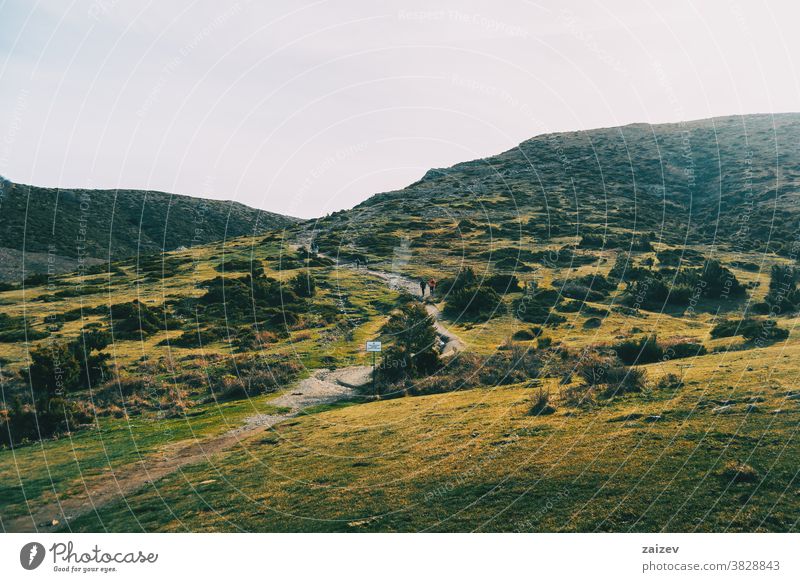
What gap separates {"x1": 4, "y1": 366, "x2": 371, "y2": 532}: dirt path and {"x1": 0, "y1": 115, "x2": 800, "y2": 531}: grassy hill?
178 millimetres

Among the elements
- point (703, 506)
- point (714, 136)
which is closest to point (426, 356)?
point (703, 506)

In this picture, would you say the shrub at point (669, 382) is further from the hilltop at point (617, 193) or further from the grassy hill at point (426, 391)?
the hilltop at point (617, 193)

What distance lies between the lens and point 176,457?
69.7 ft

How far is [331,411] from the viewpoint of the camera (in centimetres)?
2683

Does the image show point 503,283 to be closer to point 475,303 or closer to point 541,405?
point 475,303

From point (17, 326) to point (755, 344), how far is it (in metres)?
52.7

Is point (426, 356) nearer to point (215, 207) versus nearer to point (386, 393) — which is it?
point (386, 393)

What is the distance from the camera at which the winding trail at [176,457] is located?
1658 cm

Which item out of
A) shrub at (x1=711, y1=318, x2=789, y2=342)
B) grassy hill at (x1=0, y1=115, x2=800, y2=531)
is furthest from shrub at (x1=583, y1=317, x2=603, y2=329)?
shrub at (x1=711, y1=318, x2=789, y2=342)

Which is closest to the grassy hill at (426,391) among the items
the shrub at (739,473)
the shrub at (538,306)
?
the shrub at (739,473)

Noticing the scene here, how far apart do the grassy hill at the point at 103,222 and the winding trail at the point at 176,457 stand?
262ft

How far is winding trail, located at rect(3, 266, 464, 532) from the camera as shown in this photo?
653 inches

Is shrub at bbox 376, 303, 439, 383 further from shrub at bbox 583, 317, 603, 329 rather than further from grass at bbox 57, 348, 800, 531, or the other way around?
shrub at bbox 583, 317, 603, 329

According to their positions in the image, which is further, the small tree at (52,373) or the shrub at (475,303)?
the shrub at (475,303)
